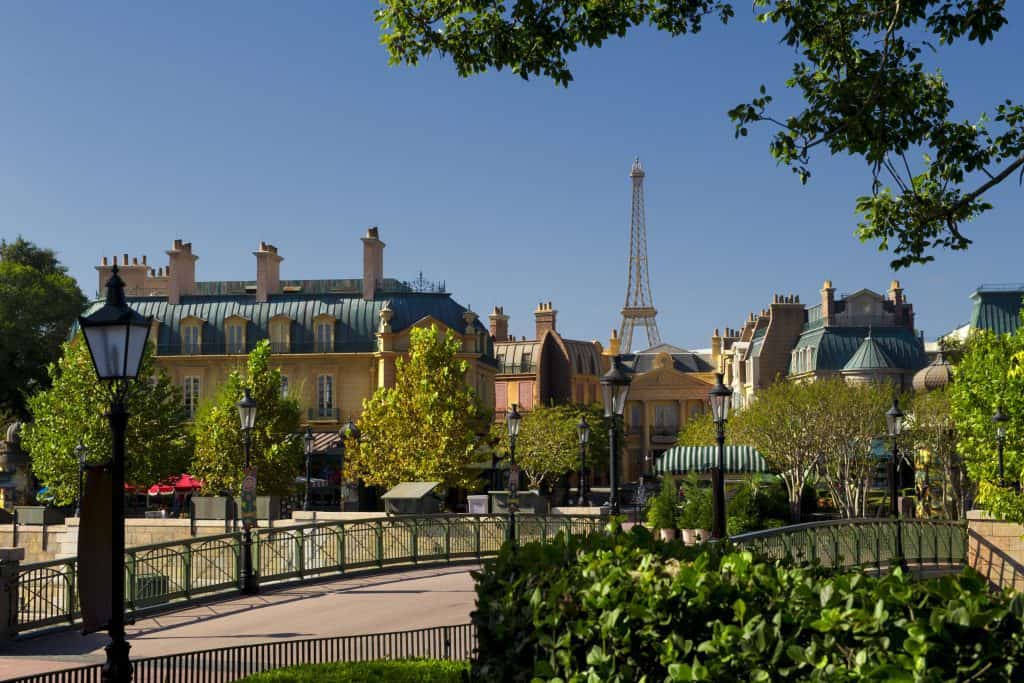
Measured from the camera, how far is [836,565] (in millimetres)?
7883

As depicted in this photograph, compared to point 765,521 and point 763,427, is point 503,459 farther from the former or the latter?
point 765,521

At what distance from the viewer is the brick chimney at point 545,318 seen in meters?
92.2

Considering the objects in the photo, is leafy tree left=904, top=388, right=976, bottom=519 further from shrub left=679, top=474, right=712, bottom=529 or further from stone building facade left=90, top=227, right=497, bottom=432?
stone building facade left=90, top=227, right=497, bottom=432

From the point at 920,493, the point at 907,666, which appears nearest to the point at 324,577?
the point at 907,666

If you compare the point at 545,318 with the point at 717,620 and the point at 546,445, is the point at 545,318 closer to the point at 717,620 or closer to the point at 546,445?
the point at 546,445

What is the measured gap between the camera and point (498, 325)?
321ft

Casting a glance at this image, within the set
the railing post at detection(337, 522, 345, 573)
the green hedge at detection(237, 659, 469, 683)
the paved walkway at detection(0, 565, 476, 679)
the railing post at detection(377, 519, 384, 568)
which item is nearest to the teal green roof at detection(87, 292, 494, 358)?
the railing post at detection(377, 519, 384, 568)

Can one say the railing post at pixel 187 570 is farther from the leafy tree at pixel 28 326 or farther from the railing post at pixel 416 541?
the leafy tree at pixel 28 326

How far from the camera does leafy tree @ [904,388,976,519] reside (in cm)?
4606

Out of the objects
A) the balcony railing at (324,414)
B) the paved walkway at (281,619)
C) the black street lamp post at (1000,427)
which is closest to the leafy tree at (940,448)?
the black street lamp post at (1000,427)

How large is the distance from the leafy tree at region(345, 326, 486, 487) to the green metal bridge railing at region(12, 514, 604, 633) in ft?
53.1

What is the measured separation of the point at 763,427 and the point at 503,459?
15.1m

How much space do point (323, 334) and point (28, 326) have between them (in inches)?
646

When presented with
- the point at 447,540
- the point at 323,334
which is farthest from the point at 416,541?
the point at 323,334
